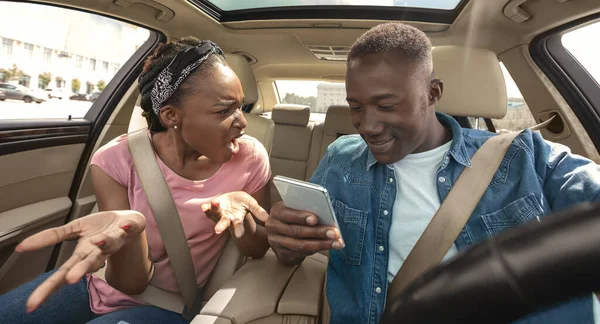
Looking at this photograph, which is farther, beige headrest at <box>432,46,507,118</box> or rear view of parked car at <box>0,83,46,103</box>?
rear view of parked car at <box>0,83,46,103</box>

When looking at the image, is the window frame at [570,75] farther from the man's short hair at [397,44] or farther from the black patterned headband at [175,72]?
the black patterned headband at [175,72]

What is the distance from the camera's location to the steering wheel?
Answer: 37 cm

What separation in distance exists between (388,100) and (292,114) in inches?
78.7

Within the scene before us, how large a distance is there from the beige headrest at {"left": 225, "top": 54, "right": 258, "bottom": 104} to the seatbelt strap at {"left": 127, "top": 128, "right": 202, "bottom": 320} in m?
0.87

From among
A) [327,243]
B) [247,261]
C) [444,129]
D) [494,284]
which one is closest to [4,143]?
[247,261]

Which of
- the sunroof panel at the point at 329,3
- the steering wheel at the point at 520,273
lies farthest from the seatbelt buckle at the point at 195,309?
the sunroof panel at the point at 329,3

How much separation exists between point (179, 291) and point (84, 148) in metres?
1.45

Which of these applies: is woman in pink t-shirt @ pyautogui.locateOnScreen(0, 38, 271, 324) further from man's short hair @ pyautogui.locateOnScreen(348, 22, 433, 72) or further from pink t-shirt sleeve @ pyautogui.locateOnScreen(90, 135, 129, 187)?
man's short hair @ pyautogui.locateOnScreen(348, 22, 433, 72)

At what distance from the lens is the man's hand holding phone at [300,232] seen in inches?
39.1

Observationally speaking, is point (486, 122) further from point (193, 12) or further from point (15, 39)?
point (15, 39)

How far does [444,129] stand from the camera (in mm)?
1416

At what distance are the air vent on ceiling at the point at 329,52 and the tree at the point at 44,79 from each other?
66.7 inches

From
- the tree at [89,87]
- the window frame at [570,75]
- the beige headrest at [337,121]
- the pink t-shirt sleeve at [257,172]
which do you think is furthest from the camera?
the beige headrest at [337,121]

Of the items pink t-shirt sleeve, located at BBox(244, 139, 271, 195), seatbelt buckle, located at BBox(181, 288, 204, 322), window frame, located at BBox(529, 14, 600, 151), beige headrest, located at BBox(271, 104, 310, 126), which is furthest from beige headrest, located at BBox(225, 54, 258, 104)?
window frame, located at BBox(529, 14, 600, 151)
